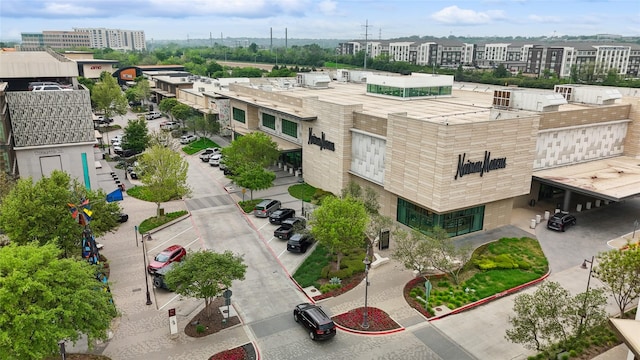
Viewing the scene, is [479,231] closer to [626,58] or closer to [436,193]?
[436,193]

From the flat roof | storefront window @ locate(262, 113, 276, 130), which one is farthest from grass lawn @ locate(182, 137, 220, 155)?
the flat roof

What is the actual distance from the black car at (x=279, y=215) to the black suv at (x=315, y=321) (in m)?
15.2

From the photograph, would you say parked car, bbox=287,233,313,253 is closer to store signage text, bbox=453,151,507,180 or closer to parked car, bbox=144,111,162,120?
store signage text, bbox=453,151,507,180

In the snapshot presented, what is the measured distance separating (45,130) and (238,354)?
32159 millimetres

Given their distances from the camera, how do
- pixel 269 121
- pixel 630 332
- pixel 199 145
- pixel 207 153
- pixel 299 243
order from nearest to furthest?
pixel 630 332, pixel 299 243, pixel 269 121, pixel 207 153, pixel 199 145

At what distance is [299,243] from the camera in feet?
117

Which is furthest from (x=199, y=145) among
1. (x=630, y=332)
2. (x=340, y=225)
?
(x=630, y=332)

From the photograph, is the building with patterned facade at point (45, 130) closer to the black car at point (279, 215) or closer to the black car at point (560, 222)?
the black car at point (279, 215)

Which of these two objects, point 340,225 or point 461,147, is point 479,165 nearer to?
point 461,147

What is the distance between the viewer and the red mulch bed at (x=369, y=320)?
26219mm

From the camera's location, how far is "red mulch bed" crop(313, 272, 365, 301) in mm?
29622

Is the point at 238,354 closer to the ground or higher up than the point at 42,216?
closer to the ground

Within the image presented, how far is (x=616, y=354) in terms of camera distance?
2381 cm

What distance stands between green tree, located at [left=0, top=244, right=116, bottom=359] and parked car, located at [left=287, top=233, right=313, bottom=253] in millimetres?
16340
